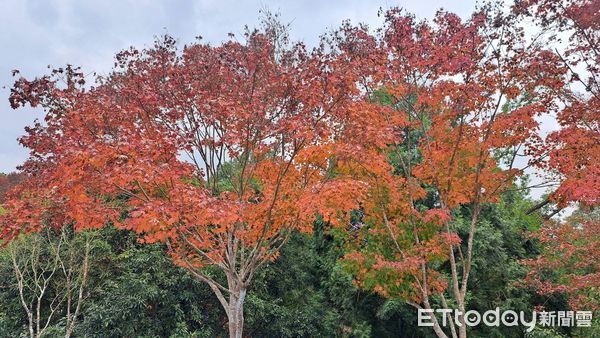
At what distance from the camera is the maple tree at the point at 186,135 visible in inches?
208

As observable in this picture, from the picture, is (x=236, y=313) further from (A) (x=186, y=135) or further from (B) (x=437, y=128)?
(B) (x=437, y=128)

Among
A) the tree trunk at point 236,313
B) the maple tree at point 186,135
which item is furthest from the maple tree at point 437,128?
the tree trunk at point 236,313

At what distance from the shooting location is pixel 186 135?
6.43 m

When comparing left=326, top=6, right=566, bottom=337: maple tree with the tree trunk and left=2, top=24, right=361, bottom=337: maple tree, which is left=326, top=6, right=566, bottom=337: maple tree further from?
the tree trunk

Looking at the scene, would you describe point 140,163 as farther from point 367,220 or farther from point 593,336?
point 593,336

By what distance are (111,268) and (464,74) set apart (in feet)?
33.5

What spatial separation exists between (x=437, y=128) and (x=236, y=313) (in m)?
5.04

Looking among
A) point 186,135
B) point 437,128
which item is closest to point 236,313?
point 186,135

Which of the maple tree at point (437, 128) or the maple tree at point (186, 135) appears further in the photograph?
the maple tree at point (437, 128)

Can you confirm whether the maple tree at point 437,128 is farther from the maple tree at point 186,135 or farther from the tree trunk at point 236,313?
the tree trunk at point 236,313

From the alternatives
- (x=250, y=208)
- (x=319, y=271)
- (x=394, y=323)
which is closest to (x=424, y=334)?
(x=394, y=323)

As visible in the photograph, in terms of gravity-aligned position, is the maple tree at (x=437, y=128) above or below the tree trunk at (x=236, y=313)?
above

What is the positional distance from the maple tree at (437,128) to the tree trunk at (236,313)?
7.49 ft

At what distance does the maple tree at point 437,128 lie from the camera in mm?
6859
